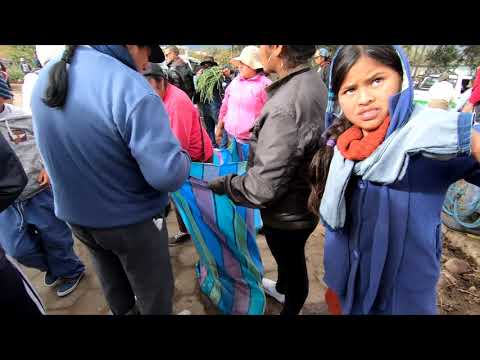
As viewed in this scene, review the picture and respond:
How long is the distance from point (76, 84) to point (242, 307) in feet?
5.70

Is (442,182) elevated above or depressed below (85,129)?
below

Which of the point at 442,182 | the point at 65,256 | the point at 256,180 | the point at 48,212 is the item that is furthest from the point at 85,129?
the point at 65,256

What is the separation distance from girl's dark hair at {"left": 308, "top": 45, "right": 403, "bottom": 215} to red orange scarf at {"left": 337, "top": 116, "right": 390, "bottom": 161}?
88 millimetres

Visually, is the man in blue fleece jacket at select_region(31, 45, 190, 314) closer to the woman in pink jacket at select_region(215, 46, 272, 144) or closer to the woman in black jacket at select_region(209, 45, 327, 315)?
the woman in black jacket at select_region(209, 45, 327, 315)

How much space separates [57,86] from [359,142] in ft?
3.82

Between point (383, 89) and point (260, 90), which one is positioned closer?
point (383, 89)

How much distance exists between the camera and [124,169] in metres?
1.19

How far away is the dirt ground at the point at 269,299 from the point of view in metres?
2.19

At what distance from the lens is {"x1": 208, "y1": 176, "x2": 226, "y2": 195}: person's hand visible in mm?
1476

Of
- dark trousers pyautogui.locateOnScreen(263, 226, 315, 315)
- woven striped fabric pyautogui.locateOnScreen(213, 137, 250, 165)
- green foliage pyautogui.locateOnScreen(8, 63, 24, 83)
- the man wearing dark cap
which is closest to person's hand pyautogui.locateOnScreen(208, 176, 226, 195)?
dark trousers pyautogui.locateOnScreen(263, 226, 315, 315)

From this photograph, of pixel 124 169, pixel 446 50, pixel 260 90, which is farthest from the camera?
pixel 446 50

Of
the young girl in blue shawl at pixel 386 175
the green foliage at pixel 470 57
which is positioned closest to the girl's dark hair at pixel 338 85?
the young girl in blue shawl at pixel 386 175

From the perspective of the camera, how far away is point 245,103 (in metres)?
3.20
